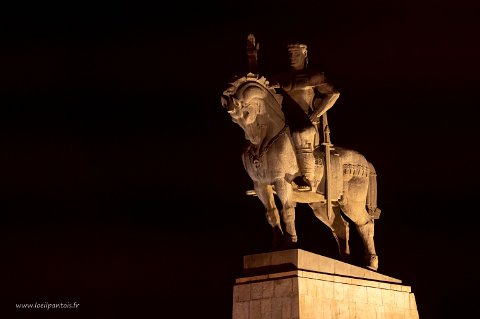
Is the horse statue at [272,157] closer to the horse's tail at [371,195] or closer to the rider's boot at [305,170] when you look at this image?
the rider's boot at [305,170]

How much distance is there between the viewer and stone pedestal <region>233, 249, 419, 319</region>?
51.4ft

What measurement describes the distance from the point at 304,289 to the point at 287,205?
4.36 feet

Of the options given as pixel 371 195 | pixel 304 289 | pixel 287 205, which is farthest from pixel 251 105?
pixel 371 195

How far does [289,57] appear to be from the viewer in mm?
16984

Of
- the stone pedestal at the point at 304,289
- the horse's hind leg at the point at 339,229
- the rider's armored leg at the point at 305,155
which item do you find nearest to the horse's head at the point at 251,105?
the rider's armored leg at the point at 305,155

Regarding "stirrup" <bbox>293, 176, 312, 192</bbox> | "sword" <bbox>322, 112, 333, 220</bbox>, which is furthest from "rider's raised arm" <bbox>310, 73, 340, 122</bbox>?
"stirrup" <bbox>293, 176, 312, 192</bbox>

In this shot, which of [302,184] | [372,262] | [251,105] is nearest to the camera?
[251,105]

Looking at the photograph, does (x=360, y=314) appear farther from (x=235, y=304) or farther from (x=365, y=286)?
(x=235, y=304)

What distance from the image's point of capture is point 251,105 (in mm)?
16141

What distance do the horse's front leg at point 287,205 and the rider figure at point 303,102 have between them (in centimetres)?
28

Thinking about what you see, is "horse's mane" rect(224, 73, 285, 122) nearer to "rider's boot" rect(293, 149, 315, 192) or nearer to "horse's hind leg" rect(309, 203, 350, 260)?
"rider's boot" rect(293, 149, 315, 192)

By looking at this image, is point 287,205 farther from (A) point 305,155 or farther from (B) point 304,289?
(B) point 304,289

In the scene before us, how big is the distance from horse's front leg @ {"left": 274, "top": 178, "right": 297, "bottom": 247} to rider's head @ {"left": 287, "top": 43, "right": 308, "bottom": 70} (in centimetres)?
185

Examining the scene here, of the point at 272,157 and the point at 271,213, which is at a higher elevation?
the point at 272,157
